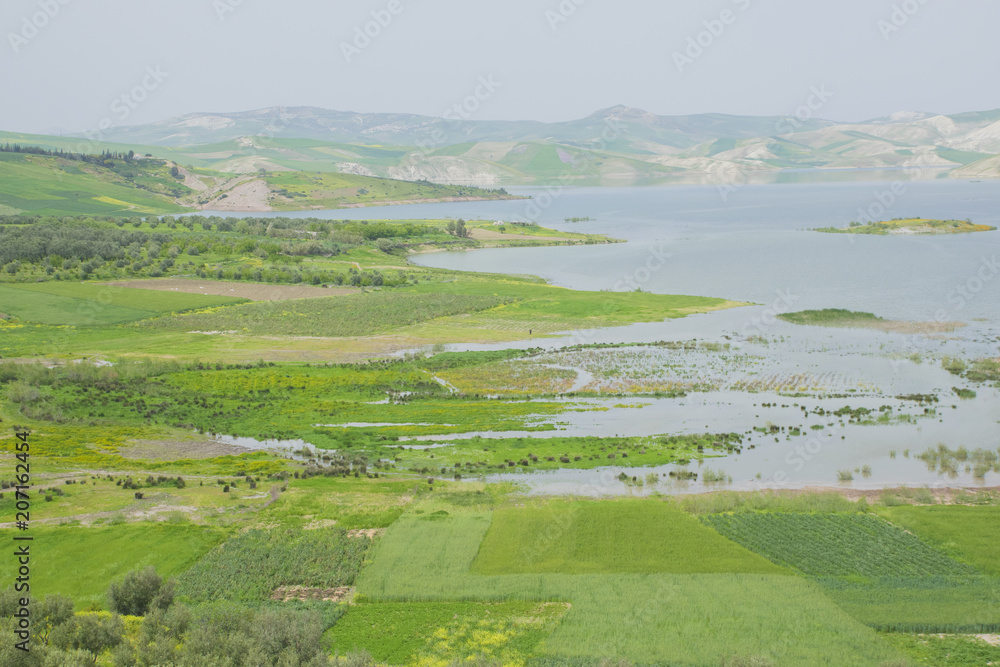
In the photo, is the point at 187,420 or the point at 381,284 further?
the point at 381,284

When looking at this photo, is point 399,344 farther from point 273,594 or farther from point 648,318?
point 273,594

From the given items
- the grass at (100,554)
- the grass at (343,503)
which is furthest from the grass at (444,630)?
the grass at (100,554)

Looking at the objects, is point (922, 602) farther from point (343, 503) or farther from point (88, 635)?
point (88, 635)

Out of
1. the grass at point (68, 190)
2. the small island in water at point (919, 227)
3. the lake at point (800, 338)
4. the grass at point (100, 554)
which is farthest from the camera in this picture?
the grass at point (68, 190)

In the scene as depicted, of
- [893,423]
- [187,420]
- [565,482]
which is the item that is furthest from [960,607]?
[187,420]

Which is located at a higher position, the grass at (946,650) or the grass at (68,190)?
the grass at (68,190)

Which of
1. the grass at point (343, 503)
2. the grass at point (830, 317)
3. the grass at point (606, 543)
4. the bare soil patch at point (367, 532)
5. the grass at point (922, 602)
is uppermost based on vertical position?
the grass at point (830, 317)

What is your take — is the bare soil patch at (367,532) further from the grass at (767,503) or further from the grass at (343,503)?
the grass at (767,503)

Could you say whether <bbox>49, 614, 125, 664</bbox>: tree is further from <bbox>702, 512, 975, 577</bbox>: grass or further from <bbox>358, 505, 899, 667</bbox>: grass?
<bbox>702, 512, 975, 577</bbox>: grass
